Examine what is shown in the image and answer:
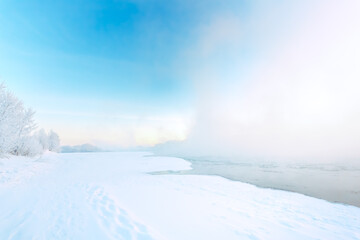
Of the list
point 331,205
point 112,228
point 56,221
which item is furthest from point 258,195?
point 56,221

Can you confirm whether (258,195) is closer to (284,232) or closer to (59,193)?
(284,232)

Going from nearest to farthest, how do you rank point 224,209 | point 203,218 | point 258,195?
1. point 203,218
2. point 224,209
3. point 258,195

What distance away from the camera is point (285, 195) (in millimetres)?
10523

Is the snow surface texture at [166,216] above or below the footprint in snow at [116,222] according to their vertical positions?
below

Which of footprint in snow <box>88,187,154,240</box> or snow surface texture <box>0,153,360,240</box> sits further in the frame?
snow surface texture <box>0,153,360,240</box>

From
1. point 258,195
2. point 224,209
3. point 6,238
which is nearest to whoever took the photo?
point 6,238

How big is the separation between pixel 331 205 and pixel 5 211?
51.5ft

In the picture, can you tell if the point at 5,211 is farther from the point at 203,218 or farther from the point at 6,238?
the point at 203,218

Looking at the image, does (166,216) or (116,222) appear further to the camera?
(166,216)

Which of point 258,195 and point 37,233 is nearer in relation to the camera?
point 37,233

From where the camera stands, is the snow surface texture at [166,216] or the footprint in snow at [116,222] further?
the snow surface texture at [166,216]

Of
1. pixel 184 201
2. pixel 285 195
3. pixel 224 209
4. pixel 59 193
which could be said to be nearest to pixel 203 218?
pixel 224 209

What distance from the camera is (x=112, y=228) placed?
511cm

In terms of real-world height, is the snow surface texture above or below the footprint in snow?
below
